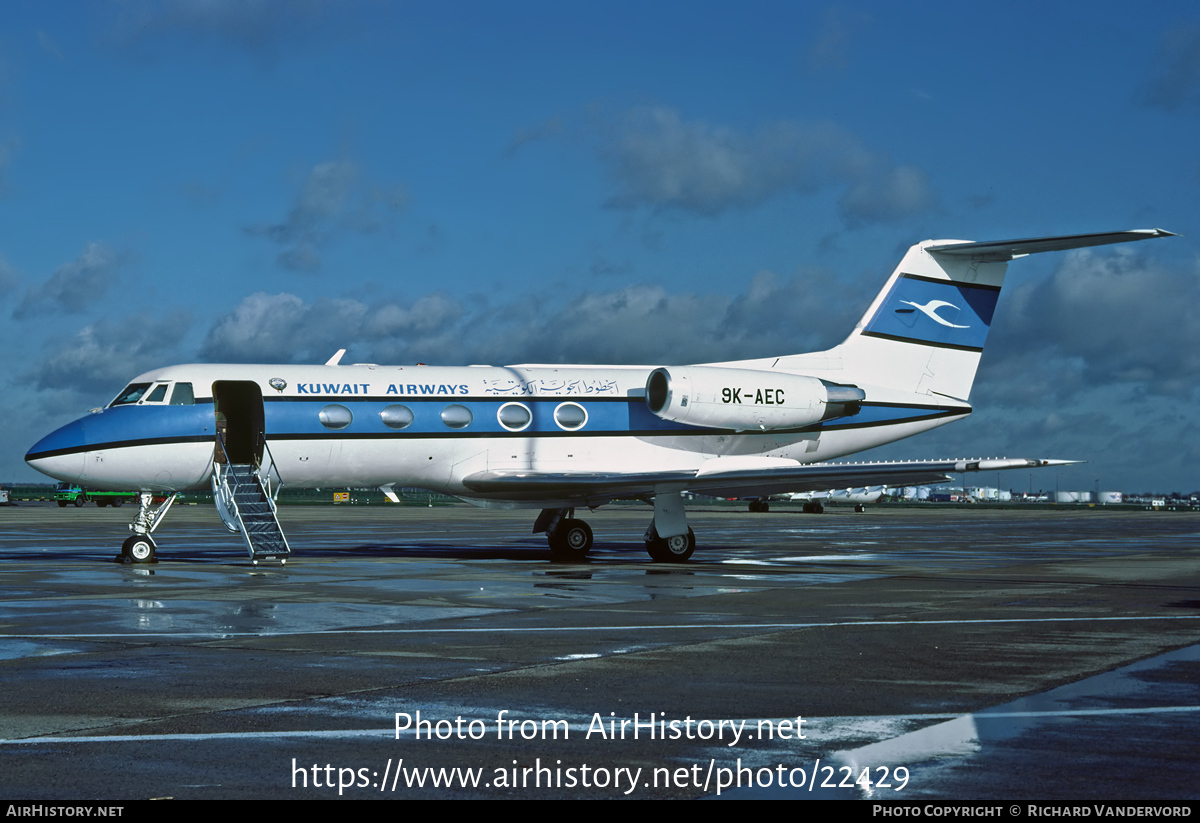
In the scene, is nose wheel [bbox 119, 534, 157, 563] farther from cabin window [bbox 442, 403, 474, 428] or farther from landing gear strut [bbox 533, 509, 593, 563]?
landing gear strut [bbox 533, 509, 593, 563]

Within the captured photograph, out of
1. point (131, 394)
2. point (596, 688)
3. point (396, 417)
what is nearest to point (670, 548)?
point (396, 417)

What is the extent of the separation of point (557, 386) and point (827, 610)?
1155 centimetres

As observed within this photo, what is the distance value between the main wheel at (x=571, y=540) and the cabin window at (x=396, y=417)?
409cm

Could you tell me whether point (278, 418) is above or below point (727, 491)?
above

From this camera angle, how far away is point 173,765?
21.2 ft

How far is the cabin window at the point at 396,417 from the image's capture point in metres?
24.0

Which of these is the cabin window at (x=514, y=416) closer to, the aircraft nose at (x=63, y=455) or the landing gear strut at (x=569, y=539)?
the landing gear strut at (x=569, y=539)

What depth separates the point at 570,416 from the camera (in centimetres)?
2530

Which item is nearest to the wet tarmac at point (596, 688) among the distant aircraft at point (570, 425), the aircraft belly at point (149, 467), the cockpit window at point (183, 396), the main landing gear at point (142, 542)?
the main landing gear at point (142, 542)

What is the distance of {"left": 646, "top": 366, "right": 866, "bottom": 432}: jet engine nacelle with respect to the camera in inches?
985

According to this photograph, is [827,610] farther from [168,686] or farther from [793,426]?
[793,426]

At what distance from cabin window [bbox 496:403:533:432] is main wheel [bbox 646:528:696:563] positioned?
138 inches
